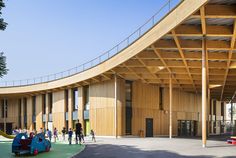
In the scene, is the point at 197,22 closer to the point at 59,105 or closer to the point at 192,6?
the point at 192,6

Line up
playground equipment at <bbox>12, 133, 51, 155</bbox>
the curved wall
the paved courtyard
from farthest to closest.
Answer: playground equipment at <bbox>12, 133, 51, 155</bbox>, the curved wall, the paved courtyard

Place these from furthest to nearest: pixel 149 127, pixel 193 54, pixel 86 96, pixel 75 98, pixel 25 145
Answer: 1. pixel 75 98
2. pixel 86 96
3. pixel 149 127
4. pixel 193 54
5. pixel 25 145

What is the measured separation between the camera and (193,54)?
25453 millimetres

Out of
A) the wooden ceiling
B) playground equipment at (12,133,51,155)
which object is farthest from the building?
playground equipment at (12,133,51,155)

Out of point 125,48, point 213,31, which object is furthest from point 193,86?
point 213,31

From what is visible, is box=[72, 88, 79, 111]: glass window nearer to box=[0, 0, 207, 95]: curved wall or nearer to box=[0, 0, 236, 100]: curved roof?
box=[0, 0, 207, 95]: curved wall

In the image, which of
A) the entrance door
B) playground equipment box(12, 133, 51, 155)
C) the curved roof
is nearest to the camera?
the curved roof

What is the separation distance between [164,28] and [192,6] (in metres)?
3.60

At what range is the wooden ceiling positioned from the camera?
17.5m

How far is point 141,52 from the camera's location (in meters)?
24.8

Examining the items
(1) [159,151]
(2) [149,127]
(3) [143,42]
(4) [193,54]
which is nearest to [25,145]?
(1) [159,151]

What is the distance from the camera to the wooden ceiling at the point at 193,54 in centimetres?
1750

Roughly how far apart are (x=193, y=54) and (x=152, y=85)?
12499 mm

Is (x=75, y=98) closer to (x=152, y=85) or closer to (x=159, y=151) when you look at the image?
(x=152, y=85)
